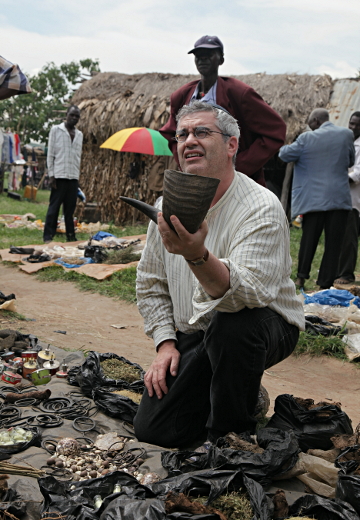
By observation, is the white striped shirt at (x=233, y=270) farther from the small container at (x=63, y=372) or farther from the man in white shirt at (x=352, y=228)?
the man in white shirt at (x=352, y=228)

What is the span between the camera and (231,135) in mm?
2461

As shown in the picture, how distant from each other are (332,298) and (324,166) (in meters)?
1.65

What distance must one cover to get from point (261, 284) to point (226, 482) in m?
0.77

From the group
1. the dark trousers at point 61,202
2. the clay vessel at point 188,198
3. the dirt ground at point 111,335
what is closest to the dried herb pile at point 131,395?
the dirt ground at point 111,335

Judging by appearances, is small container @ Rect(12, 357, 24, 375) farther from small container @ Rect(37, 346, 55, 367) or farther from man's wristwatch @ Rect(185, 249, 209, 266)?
man's wristwatch @ Rect(185, 249, 209, 266)

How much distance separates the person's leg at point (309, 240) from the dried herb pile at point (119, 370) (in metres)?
3.25

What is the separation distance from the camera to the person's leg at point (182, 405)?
8.42 ft

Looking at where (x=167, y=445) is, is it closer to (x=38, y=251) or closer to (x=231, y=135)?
(x=231, y=135)

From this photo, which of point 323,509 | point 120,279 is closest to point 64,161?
point 120,279

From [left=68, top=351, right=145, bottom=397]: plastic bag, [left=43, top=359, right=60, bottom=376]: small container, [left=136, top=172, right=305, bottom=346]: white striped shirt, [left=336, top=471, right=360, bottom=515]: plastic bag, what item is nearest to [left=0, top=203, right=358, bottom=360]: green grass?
[left=68, top=351, right=145, bottom=397]: plastic bag

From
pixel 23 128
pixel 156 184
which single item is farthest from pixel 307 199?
pixel 23 128

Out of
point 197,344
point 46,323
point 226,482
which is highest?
point 197,344

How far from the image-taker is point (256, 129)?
4.07 meters

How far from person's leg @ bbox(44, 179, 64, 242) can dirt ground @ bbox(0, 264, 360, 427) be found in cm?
273
